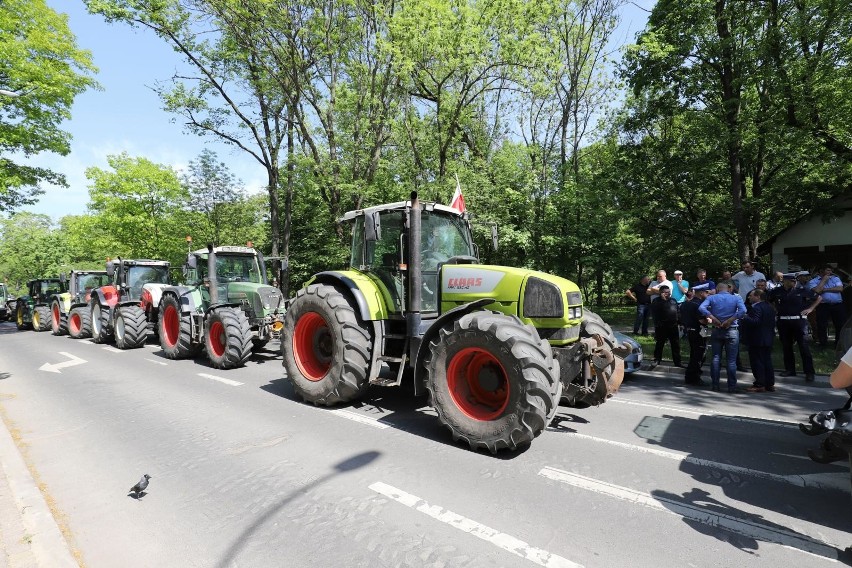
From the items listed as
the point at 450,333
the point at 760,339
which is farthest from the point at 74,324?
the point at 760,339

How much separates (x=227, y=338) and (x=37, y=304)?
53.5ft

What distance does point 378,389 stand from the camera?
667cm

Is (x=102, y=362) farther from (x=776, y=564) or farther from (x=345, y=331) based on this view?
(x=776, y=564)

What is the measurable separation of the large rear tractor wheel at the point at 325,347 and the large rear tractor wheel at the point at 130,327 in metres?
7.43

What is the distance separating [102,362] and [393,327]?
7.84 meters

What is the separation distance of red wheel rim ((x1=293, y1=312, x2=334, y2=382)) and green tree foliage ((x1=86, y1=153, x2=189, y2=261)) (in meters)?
19.7

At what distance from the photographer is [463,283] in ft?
16.6

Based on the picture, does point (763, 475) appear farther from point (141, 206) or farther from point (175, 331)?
point (141, 206)

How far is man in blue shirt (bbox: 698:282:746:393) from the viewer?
6676 mm

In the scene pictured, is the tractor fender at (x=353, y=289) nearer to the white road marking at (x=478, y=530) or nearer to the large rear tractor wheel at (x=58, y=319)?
the white road marking at (x=478, y=530)

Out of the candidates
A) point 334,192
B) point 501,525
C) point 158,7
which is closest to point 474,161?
point 334,192

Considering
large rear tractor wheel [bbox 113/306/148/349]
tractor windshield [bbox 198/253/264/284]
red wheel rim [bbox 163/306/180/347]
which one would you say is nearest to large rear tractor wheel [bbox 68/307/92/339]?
large rear tractor wheel [bbox 113/306/148/349]

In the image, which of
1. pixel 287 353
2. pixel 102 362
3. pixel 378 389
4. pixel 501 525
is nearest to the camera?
pixel 501 525

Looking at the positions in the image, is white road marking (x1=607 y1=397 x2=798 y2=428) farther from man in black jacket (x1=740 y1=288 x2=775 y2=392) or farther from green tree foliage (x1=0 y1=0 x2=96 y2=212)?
green tree foliage (x1=0 y1=0 x2=96 y2=212)
